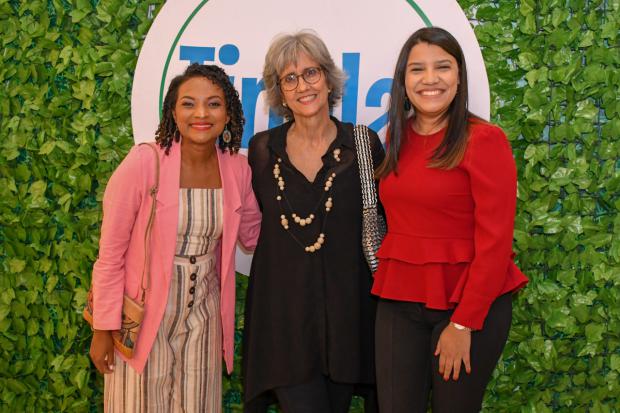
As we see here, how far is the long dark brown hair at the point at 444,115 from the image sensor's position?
1.74m

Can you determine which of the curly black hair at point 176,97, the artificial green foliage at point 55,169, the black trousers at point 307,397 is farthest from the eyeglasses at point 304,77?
the black trousers at point 307,397

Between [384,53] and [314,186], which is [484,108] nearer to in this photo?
[384,53]

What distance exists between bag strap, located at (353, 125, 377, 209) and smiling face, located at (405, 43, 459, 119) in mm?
300

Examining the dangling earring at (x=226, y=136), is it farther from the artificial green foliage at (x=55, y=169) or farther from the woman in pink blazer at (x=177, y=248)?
the artificial green foliage at (x=55, y=169)

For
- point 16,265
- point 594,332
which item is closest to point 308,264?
point 594,332

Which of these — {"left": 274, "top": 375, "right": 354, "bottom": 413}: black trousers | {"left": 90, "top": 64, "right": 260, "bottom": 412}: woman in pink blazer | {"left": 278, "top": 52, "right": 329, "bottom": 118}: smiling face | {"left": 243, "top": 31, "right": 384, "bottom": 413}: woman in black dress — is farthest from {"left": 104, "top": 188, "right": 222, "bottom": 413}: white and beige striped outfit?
{"left": 278, "top": 52, "right": 329, "bottom": 118}: smiling face

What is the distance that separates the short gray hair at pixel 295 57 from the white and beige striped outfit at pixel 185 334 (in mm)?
476

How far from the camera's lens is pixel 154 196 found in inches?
80.4

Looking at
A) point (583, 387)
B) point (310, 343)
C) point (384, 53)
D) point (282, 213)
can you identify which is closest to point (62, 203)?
point (282, 213)

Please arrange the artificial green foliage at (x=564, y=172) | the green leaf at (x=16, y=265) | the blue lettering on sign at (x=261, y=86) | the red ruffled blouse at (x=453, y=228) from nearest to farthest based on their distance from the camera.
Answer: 1. the red ruffled blouse at (x=453, y=228)
2. the artificial green foliage at (x=564, y=172)
3. the blue lettering on sign at (x=261, y=86)
4. the green leaf at (x=16, y=265)

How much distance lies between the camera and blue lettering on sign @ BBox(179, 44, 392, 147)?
8.45ft

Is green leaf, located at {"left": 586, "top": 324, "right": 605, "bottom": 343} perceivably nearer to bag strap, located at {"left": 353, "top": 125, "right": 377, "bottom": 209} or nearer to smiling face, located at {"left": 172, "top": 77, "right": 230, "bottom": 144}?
bag strap, located at {"left": 353, "top": 125, "right": 377, "bottom": 209}

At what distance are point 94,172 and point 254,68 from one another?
90cm

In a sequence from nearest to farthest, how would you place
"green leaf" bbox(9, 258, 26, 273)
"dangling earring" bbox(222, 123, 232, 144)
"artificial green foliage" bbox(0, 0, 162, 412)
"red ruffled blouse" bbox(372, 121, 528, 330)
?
"red ruffled blouse" bbox(372, 121, 528, 330) < "dangling earring" bbox(222, 123, 232, 144) < "artificial green foliage" bbox(0, 0, 162, 412) < "green leaf" bbox(9, 258, 26, 273)
